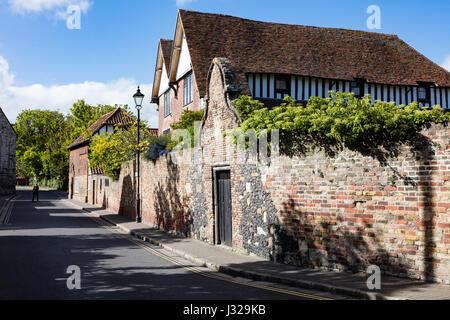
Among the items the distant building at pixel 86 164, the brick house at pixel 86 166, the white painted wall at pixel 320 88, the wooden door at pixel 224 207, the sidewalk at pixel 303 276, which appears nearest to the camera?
the sidewalk at pixel 303 276

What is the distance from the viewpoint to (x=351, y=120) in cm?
827

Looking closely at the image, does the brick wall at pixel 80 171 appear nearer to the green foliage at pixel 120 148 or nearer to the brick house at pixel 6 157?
the brick house at pixel 6 157

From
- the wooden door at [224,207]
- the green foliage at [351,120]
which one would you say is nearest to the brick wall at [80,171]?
the wooden door at [224,207]

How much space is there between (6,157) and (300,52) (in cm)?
4228

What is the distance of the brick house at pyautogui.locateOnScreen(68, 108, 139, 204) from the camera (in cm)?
3731

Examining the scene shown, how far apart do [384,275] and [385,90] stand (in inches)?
763

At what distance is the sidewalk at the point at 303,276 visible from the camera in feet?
22.0

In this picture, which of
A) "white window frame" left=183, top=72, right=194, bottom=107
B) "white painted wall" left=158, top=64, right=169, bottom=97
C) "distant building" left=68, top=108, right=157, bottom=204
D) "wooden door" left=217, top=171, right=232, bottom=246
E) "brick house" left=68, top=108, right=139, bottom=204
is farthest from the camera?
"distant building" left=68, top=108, right=157, bottom=204

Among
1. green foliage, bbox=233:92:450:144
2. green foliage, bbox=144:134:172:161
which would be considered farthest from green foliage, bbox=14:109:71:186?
green foliage, bbox=233:92:450:144

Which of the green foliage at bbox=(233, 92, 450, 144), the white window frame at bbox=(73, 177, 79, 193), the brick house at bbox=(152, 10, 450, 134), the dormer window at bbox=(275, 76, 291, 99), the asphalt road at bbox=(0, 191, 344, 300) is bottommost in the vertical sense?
the asphalt road at bbox=(0, 191, 344, 300)

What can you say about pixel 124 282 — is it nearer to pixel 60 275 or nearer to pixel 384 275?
pixel 60 275

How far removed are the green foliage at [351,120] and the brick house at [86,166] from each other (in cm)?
2400

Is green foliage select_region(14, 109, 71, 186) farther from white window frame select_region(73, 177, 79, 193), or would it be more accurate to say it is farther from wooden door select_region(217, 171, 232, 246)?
wooden door select_region(217, 171, 232, 246)

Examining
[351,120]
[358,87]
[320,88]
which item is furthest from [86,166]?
[351,120]
